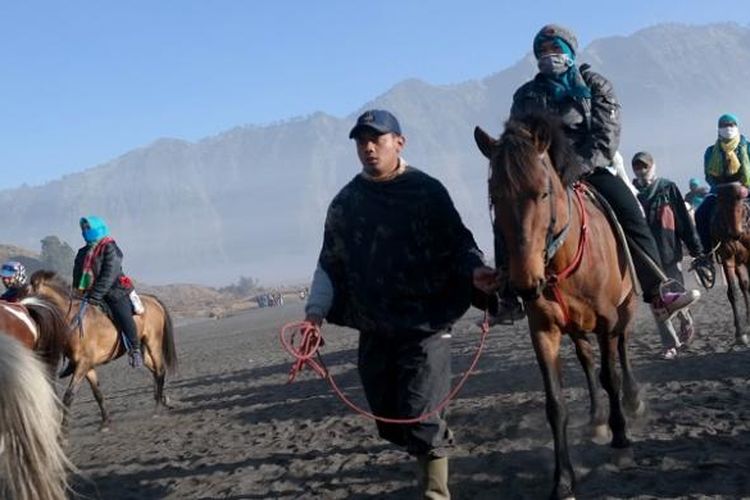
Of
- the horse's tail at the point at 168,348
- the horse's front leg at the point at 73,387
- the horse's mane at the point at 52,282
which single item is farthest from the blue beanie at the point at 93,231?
the horse's tail at the point at 168,348

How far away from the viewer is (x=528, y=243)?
378cm

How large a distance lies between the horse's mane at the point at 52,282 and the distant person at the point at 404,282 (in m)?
6.19

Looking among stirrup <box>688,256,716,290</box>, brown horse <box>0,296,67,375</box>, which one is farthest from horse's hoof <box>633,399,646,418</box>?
brown horse <box>0,296,67,375</box>

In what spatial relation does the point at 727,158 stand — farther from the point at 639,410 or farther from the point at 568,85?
the point at 568,85

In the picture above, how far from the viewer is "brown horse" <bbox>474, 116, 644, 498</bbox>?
12.7ft

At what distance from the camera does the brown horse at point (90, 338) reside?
8977 mm

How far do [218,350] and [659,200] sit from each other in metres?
15.1

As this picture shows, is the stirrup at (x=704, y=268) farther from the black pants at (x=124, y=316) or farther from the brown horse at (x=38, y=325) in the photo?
the brown horse at (x=38, y=325)

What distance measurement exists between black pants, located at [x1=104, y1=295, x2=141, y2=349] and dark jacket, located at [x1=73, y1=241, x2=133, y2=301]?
0.07 meters

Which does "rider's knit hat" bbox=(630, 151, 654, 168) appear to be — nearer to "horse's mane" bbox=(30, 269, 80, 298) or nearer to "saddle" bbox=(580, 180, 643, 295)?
"saddle" bbox=(580, 180, 643, 295)

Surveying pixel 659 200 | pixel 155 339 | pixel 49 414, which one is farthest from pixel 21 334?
pixel 659 200

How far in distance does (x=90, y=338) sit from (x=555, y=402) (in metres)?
6.72

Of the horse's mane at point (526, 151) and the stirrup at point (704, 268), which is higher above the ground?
the horse's mane at point (526, 151)

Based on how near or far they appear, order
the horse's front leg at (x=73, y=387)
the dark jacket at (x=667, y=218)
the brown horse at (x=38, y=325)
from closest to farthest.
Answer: the brown horse at (x=38, y=325), the dark jacket at (x=667, y=218), the horse's front leg at (x=73, y=387)
